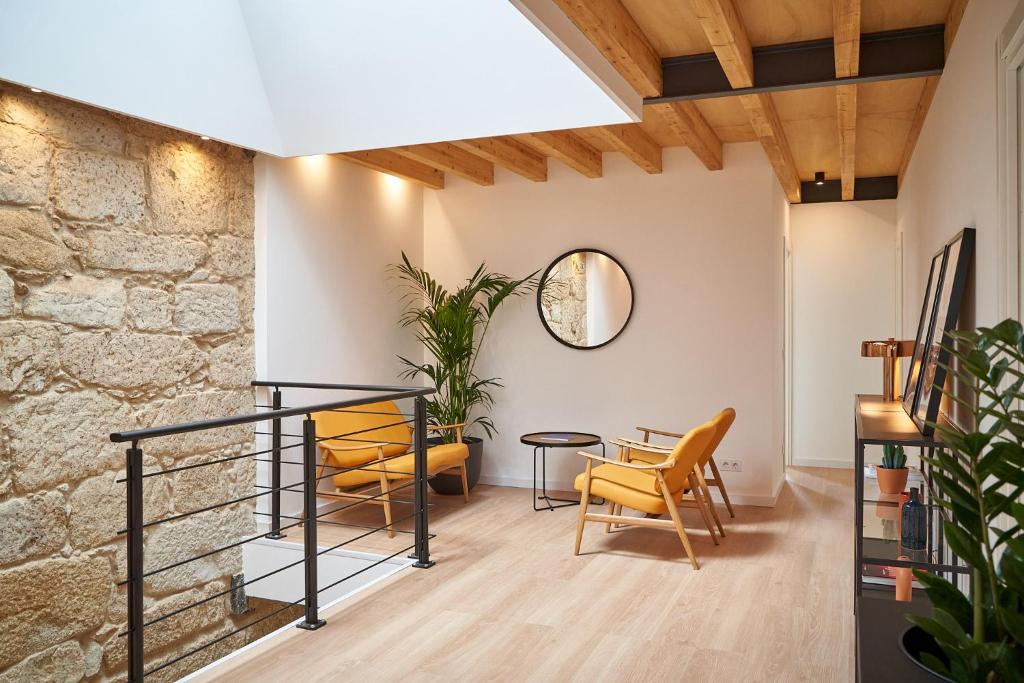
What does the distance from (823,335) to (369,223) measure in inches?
169

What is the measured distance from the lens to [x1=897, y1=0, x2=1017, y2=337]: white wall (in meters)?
2.49

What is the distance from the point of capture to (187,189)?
4477 mm

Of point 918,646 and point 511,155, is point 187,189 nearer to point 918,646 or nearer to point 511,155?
point 511,155

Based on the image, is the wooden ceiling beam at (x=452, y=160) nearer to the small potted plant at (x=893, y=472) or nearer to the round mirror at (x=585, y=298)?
the round mirror at (x=585, y=298)

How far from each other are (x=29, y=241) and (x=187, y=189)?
102 centimetres

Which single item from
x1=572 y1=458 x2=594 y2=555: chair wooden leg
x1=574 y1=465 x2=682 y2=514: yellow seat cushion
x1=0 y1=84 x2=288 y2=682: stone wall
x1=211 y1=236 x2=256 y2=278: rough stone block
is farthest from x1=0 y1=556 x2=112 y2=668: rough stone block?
x1=574 y1=465 x2=682 y2=514: yellow seat cushion

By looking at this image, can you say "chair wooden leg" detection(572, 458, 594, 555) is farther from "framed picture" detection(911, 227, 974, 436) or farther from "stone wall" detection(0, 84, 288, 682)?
"stone wall" detection(0, 84, 288, 682)

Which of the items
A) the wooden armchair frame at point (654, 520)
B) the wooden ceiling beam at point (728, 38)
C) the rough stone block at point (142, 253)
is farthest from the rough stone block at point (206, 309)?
the wooden ceiling beam at point (728, 38)

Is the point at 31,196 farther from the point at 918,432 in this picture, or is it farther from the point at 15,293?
the point at 918,432

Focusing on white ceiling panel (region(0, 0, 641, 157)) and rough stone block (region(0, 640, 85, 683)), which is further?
white ceiling panel (region(0, 0, 641, 157))

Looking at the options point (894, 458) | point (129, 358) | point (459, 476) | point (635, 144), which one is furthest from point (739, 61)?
point (459, 476)

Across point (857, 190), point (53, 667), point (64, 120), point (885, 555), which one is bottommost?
point (53, 667)

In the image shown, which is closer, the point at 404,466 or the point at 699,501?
the point at 699,501

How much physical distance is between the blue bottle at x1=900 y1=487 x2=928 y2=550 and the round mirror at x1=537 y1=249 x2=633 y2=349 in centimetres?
324
